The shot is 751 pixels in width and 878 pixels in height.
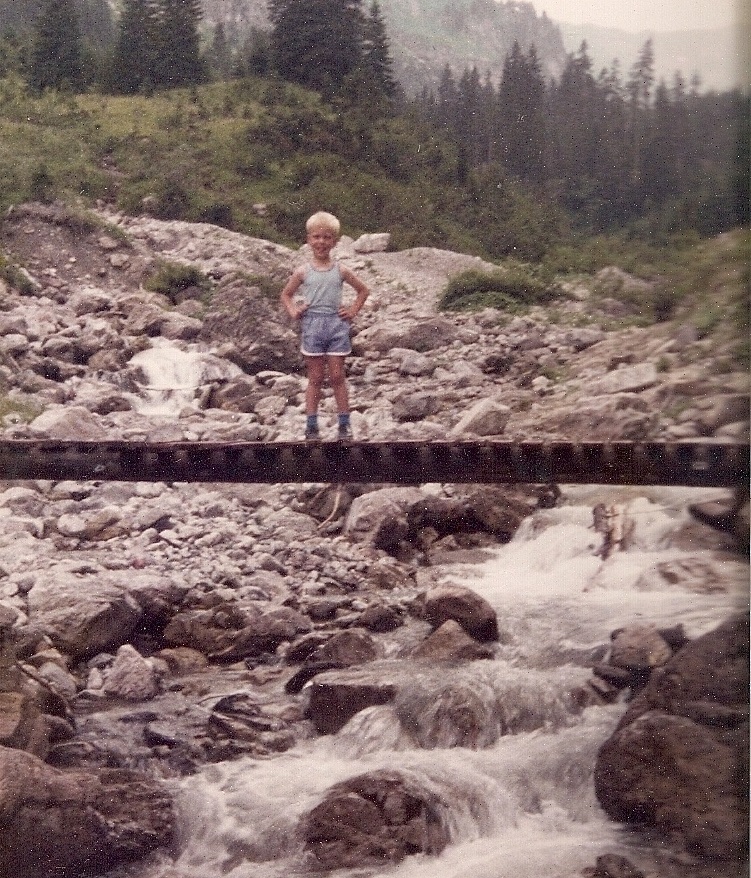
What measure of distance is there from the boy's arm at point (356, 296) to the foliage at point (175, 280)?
541 mm

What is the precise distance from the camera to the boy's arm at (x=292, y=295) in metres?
3.01

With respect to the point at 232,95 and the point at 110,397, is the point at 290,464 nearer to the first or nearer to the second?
the point at 110,397

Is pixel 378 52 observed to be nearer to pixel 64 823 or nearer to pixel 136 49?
pixel 136 49

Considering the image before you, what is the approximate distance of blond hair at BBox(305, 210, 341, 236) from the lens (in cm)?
305

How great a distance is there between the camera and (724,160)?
115 inches

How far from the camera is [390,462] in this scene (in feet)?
9.43

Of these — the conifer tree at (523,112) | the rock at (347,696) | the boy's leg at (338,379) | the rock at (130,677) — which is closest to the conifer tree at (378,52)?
the conifer tree at (523,112)

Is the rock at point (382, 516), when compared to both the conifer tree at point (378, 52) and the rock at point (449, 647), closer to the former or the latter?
the rock at point (449, 647)

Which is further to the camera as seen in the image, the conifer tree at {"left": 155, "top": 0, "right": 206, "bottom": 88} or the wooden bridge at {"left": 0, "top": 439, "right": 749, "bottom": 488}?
the conifer tree at {"left": 155, "top": 0, "right": 206, "bottom": 88}

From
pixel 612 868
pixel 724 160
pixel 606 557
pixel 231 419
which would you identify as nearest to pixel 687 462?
pixel 606 557

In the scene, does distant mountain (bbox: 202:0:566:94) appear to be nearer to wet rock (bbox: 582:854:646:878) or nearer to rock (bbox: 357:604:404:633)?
rock (bbox: 357:604:404:633)

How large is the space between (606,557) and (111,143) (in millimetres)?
2034

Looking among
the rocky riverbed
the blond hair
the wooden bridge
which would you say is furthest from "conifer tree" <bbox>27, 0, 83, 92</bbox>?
the wooden bridge

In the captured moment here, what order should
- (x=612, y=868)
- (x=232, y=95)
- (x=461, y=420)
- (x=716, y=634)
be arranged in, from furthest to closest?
(x=232, y=95)
(x=461, y=420)
(x=716, y=634)
(x=612, y=868)
